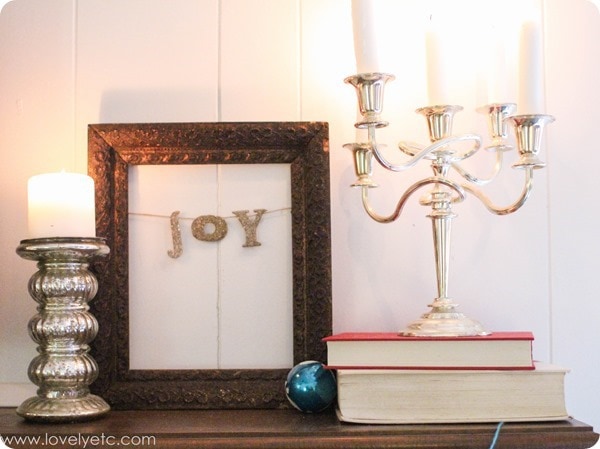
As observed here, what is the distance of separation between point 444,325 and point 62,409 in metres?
0.39

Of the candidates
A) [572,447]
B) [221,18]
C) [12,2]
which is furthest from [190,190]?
[572,447]

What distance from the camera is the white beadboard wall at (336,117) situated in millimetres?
961

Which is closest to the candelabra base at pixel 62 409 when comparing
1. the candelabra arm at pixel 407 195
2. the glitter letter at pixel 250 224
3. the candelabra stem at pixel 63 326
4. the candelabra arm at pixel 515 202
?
the candelabra stem at pixel 63 326

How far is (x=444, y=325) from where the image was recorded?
836 mm

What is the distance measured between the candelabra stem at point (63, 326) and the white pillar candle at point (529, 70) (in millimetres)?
460

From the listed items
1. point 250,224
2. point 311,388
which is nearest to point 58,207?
point 250,224

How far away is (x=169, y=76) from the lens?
0.99m

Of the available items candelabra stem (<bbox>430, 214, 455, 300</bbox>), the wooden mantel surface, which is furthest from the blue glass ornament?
candelabra stem (<bbox>430, 214, 455, 300</bbox>)

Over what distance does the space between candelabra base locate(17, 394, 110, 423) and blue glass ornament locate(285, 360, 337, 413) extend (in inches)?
7.6

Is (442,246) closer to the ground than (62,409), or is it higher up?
higher up

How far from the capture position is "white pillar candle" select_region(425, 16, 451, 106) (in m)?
0.88

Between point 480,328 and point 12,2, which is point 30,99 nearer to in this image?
point 12,2

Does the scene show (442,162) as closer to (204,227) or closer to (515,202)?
(515,202)

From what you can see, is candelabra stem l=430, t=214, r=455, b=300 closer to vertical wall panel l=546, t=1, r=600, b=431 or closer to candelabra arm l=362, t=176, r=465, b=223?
candelabra arm l=362, t=176, r=465, b=223
